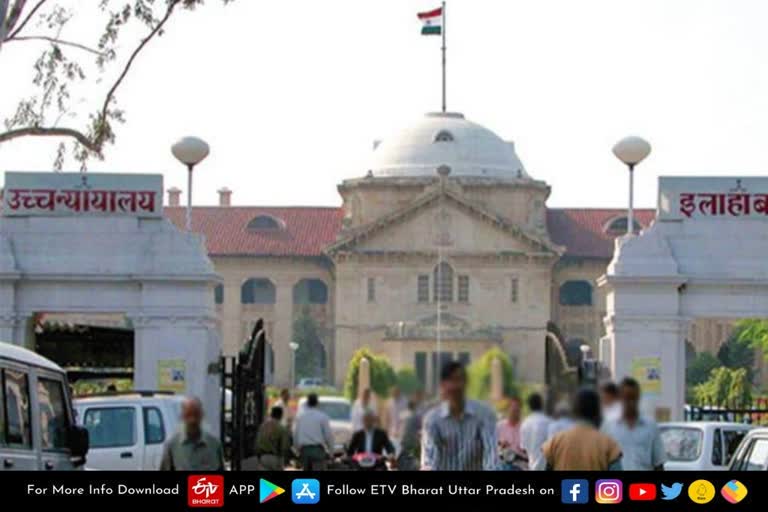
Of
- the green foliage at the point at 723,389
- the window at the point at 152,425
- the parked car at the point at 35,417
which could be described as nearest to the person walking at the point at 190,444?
the parked car at the point at 35,417

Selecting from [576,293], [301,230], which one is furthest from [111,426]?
[576,293]

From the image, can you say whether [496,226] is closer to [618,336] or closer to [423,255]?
[423,255]

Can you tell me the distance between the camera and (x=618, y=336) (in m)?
25.2

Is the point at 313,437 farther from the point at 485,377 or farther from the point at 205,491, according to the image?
the point at 205,491

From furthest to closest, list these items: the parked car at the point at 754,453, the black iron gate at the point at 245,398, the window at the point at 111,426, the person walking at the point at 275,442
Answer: the black iron gate at the point at 245,398, the window at the point at 111,426, the parked car at the point at 754,453, the person walking at the point at 275,442

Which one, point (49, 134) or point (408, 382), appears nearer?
point (408, 382)

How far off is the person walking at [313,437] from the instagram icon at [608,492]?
6.48ft

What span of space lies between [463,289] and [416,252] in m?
3.96

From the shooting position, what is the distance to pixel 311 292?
107 metres

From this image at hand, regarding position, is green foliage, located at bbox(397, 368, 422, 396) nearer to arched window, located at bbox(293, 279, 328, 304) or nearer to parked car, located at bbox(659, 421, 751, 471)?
parked car, located at bbox(659, 421, 751, 471)

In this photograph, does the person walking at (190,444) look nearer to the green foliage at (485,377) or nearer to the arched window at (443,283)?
the green foliage at (485,377)

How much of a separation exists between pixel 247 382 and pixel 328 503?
15625mm

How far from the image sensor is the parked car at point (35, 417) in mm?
8469

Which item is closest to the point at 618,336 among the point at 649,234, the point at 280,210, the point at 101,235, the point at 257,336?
the point at 649,234
